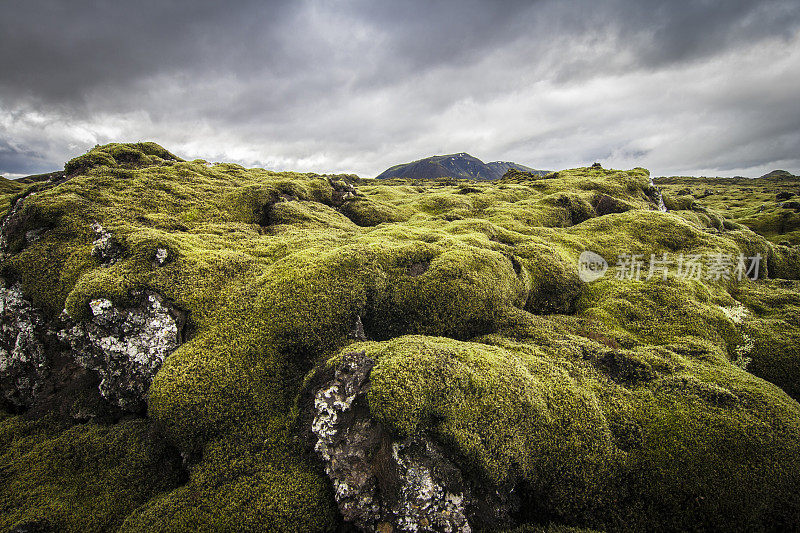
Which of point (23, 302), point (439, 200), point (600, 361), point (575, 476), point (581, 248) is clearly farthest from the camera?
point (439, 200)

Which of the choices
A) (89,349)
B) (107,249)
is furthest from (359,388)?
(107,249)

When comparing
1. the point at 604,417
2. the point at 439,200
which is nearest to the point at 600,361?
the point at 604,417

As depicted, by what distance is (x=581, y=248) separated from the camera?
55.6ft

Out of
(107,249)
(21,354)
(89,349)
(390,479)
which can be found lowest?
(390,479)

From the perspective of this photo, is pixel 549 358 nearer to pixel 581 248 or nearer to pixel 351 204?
pixel 581 248

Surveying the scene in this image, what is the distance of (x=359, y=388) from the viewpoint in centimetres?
604

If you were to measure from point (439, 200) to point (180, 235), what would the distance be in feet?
56.6

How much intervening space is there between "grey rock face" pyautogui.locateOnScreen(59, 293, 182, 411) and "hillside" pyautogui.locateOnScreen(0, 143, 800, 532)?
0.05 metres

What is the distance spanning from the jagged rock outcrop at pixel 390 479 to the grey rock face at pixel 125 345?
421 cm
